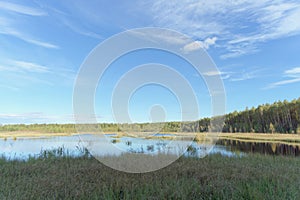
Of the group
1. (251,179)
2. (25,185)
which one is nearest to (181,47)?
(251,179)

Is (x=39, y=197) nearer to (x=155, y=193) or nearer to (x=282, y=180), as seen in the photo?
(x=155, y=193)

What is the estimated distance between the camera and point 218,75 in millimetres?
7086

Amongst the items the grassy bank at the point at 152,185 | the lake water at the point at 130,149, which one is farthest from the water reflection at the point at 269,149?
the grassy bank at the point at 152,185

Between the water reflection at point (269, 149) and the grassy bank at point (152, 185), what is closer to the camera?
the grassy bank at point (152, 185)

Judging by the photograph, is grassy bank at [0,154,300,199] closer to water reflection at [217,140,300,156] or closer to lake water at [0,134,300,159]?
lake water at [0,134,300,159]

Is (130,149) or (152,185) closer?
(152,185)

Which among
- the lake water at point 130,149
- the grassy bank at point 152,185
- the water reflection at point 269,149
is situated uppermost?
the grassy bank at point 152,185

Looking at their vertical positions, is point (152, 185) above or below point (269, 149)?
above

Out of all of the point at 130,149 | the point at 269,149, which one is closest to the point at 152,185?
the point at 130,149

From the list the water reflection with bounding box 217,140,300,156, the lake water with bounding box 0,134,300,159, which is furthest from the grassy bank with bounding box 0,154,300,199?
the water reflection with bounding box 217,140,300,156

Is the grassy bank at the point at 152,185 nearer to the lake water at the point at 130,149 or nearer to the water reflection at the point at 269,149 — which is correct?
the lake water at the point at 130,149

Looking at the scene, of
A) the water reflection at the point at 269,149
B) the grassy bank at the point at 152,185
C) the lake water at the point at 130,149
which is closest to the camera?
the grassy bank at the point at 152,185

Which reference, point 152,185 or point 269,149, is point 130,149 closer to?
point 152,185

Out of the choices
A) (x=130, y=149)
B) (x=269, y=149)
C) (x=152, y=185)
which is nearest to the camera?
(x=152, y=185)
